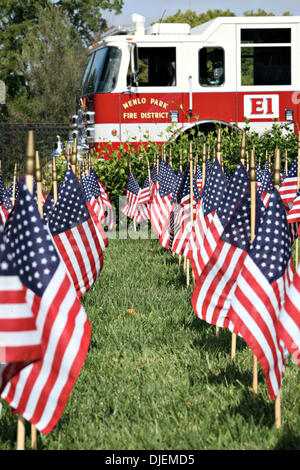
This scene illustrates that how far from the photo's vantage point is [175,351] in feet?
19.4

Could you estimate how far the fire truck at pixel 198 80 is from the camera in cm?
1573

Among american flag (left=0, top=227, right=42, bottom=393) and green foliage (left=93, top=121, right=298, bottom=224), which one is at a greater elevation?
green foliage (left=93, top=121, right=298, bottom=224)

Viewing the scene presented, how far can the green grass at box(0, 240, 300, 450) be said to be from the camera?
4145 mm

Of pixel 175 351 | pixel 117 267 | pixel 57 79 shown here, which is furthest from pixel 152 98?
pixel 57 79

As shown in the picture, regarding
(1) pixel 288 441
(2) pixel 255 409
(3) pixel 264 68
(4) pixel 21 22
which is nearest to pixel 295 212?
Result: (2) pixel 255 409

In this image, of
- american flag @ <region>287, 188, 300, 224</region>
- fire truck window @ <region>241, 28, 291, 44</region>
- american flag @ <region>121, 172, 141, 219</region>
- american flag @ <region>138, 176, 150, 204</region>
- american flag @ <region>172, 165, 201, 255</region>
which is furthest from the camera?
fire truck window @ <region>241, 28, 291, 44</region>

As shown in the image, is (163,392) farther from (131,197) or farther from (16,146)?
(16,146)

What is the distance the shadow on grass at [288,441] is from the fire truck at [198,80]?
1185cm

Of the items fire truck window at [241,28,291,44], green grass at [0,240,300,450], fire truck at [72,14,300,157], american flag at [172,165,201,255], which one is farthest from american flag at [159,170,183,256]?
fire truck window at [241,28,291,44]

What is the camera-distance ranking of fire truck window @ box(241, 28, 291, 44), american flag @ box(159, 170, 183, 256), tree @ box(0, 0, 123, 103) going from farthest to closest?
1. tree @ box(0, 0, 123, 103)
2. fire truck window @ box(241, 28, 291, 44)
3. american flag @ box(159, 170, 183, 256)

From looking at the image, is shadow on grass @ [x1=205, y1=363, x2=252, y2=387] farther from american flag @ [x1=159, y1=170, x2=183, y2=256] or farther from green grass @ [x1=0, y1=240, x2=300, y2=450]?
american flag @ [x1=159, y1=170, x2=183, y2=256]

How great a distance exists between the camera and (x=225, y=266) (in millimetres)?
5008

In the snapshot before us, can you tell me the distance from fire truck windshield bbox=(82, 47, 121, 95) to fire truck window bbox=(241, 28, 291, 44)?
2764mm

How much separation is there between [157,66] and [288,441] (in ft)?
42.2
